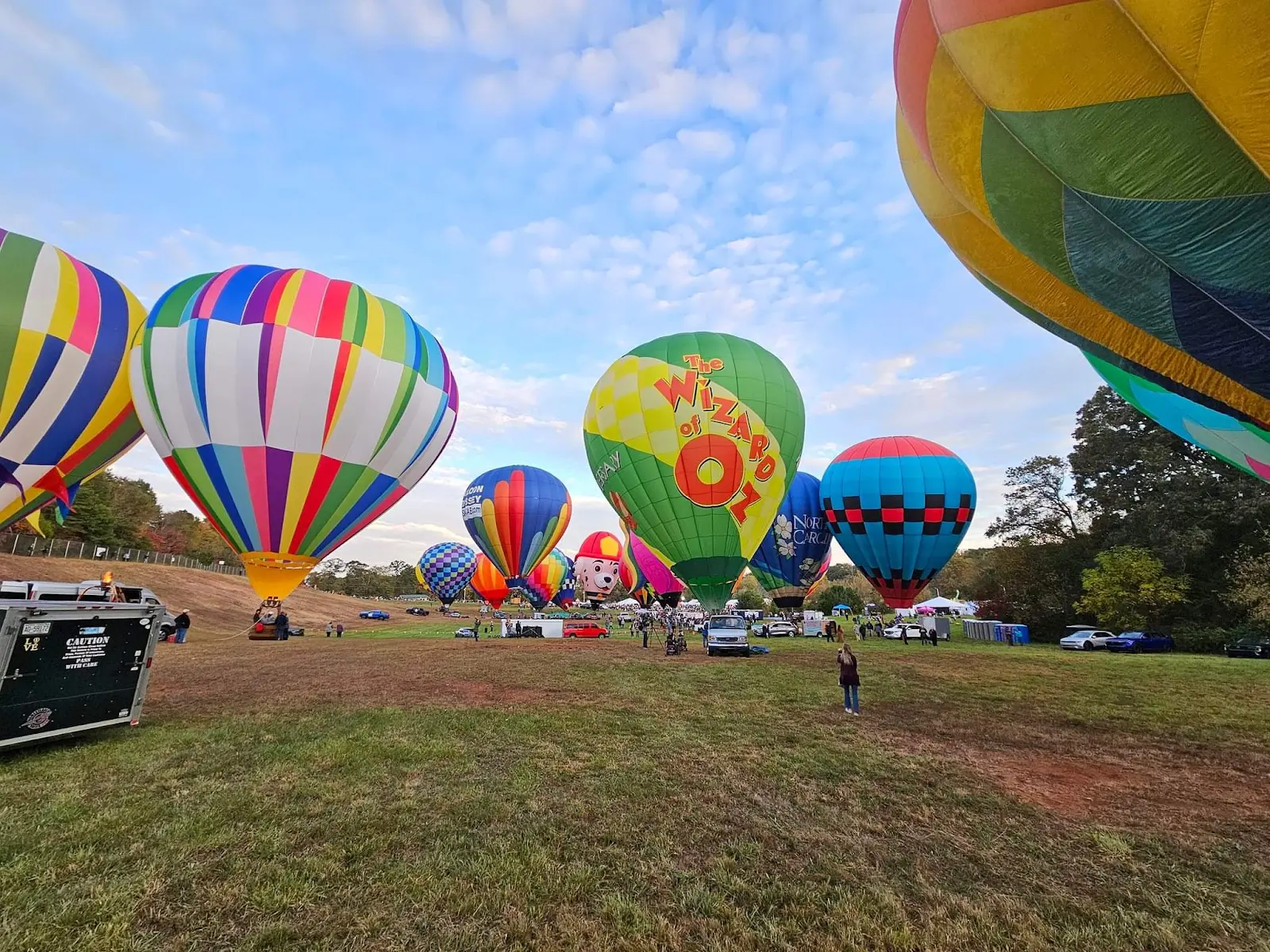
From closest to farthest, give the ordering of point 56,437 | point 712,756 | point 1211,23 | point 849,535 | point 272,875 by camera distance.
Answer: point 1211,23 → point 272,875 → point 712,756 → point 56,437 → point 849,535

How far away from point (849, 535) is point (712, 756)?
22.4m

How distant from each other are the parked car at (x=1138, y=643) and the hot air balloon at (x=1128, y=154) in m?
26.7

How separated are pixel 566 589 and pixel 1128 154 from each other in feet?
215

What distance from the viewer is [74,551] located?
141 feet

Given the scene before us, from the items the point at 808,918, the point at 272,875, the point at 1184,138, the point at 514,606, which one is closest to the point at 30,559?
the point at 514,606

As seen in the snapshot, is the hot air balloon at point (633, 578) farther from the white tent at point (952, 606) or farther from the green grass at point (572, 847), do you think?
the green grass at point (572, 847)

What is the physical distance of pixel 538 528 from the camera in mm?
35688

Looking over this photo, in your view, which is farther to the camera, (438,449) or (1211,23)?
(438,449)

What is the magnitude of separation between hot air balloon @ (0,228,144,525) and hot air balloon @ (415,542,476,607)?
43678 mm

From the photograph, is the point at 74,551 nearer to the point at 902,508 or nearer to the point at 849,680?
the point at 849,680

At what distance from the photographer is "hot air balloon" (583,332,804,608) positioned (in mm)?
16750

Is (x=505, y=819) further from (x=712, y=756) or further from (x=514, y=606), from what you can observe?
(x=514, y=606)

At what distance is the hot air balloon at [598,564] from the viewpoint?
2367 inches

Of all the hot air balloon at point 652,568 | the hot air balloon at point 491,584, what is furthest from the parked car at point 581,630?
the hot air balloon at point 491,584
